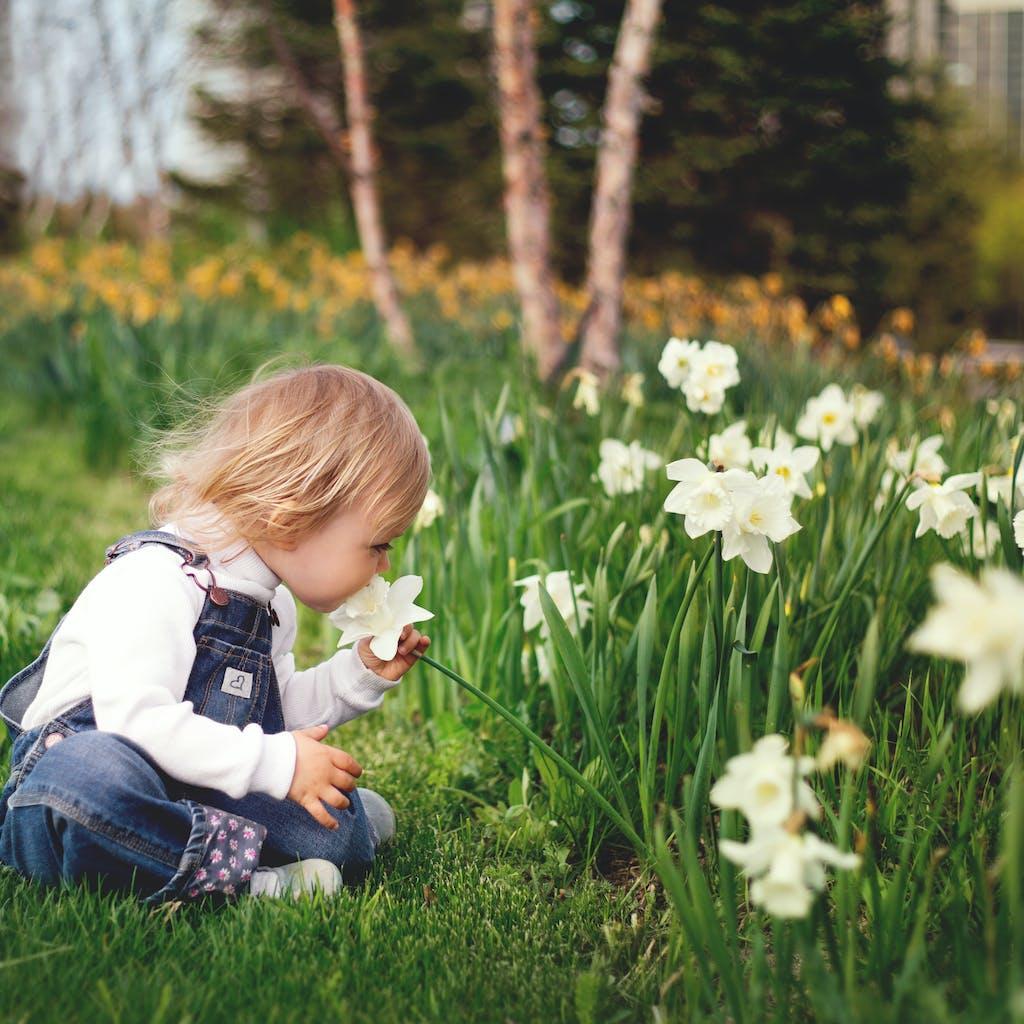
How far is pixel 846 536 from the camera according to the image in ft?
6.82

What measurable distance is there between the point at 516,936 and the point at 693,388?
1127 mm

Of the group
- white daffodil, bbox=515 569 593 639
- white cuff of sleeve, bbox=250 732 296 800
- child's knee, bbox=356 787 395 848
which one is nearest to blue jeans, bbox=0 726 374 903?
white cuff of sleeve, bbox=250 732 296 800

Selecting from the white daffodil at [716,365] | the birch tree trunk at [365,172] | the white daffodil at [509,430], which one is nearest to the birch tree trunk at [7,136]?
the birch tree trunk at [365,172]

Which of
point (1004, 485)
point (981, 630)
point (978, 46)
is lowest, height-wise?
point (1004, 485)

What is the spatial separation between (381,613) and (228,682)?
0.90ft

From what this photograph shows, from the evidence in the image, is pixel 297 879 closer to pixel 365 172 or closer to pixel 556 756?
pixel 556 756

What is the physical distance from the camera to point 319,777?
5.09ft

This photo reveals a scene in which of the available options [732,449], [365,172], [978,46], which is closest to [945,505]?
[732,449]

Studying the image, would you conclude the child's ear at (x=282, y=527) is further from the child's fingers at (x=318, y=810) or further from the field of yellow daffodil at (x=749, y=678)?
the child's fingers at (x=318, y=810)

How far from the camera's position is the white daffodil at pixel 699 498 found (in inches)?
58.9

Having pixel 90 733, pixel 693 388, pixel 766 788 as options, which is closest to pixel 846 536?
pixel 693 388

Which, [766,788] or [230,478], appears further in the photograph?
[230,478]

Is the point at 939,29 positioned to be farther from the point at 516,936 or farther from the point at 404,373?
the point at 516,936

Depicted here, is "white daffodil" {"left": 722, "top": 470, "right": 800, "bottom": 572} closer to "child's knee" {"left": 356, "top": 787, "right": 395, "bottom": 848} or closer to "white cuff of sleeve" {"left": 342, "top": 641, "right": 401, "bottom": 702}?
"white cuff of sleeve" {"left": 342, "top": 641, "right": 401, "bottom": 702}
